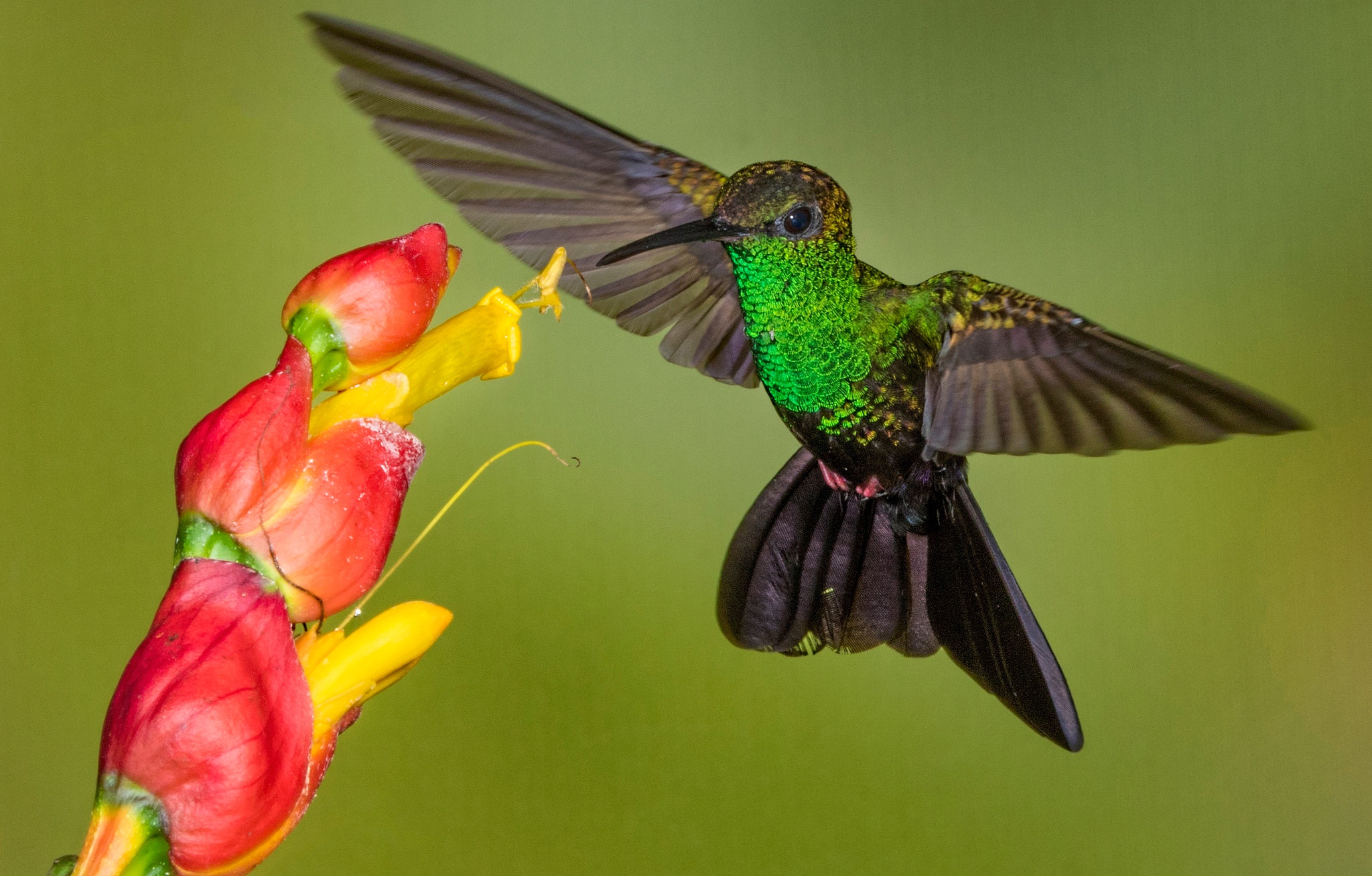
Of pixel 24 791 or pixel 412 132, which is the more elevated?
pixel 412 132

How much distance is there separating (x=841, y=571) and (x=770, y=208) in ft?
0.61

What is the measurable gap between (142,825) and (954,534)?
0.34 meters

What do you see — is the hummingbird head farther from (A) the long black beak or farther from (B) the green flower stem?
(B) the green flower stem

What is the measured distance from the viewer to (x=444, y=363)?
250mm

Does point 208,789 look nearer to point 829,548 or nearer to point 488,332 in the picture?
point 488,332

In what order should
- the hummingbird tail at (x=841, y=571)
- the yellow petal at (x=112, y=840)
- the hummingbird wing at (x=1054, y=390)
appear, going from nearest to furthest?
1. the yellow petal at (x=112, y=840)
2. the hummingbird wing at (x=1054, y=390)
3. the hummingbird tail at (x=841, y=571)

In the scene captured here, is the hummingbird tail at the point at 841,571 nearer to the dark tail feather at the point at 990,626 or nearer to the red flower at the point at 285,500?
the dark tail feather at the point at 990,626

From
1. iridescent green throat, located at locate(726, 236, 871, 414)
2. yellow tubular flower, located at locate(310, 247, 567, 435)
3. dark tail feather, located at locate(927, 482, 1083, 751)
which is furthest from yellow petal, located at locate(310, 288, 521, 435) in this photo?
dark tail feather, located at locate(927, 482, 1083, 751)

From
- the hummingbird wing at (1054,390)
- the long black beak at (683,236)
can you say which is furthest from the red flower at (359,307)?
the hummingbird wing at (1054,390)

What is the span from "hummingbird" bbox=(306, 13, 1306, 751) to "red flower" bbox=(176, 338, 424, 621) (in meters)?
0.15

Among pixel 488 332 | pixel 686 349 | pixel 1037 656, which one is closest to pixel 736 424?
pixel 686 349

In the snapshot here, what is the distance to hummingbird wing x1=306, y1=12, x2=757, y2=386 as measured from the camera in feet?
1.19

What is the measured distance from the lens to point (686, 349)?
476 mm

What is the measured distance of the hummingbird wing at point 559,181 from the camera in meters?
0.36
